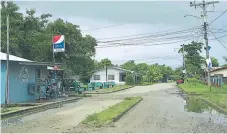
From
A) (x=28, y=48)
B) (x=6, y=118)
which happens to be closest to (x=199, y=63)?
(x=28, y=48)

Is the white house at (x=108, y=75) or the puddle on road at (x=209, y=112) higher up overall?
the white house at (x=108, y=75)

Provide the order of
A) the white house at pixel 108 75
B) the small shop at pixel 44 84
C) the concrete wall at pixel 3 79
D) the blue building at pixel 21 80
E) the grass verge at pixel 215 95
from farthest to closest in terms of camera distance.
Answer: the white house at pixel 108 75 → the small shop at pixel 44 84 → the blue building at pixel 21 80 → the concrete wall at pixel 3 79 → the grass verge at pixel 215 95

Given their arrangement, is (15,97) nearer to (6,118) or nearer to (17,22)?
(6,118)

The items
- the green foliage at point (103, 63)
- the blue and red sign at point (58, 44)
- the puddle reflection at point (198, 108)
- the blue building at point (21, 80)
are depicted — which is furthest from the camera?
the green foliage at point (103, 63)

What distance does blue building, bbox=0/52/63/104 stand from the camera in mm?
24788

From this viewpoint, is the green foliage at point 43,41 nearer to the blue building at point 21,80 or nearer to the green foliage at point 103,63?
the blue building at point 21,80

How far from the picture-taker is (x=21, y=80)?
89.6 ft

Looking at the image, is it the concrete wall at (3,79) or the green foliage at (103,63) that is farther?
the green foliage at (103,63)

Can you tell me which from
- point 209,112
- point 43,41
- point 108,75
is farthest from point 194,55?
point 209,112

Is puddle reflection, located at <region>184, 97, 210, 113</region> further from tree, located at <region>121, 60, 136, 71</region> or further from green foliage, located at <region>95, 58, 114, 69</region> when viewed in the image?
tree, located at <region>121, 60, 136, 71</region>

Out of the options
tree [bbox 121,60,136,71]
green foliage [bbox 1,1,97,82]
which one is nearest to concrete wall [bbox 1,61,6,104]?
green foliage [bbox 1,1,97,82]

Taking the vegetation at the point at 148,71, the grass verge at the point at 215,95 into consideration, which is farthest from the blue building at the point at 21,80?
the vegetation at the point at 148,71

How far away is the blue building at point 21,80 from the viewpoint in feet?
81.3

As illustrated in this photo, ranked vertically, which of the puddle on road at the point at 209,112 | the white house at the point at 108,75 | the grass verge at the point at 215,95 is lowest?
the puddle on road at the point at 209,112
